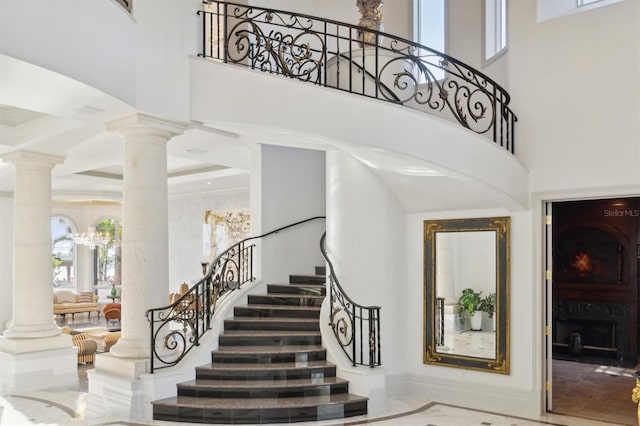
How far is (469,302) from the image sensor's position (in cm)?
691

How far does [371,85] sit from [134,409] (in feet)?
14.4

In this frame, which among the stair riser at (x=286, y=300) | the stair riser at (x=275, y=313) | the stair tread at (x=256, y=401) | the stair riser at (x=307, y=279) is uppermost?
the stair riser at (x=307, y=279)

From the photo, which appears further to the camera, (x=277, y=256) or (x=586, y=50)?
(x=277, y=256)

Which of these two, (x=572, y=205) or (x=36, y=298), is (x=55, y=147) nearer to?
(x=36, y=298)

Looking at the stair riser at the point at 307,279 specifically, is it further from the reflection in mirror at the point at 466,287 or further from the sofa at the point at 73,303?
the sofa at the point at 73,303

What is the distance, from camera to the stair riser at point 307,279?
8398mm

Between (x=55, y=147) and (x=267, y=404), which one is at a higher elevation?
(x=55, y=147)

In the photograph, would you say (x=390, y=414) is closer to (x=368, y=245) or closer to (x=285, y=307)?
(x=368, y=245)

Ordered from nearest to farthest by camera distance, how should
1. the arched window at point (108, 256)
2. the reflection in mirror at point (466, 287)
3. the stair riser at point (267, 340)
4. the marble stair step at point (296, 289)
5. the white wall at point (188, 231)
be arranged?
the reflection in mirror at point (466, 287), the stair riser at point (267, 340), the marble stair step at point (296, 289), the white wall at point (188, 231), the arched window at point (108, 256)

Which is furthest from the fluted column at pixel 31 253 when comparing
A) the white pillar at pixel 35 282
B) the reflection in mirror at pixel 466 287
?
the reflection in mirror at pixel 466 287

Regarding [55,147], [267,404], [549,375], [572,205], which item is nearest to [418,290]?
[549,375]

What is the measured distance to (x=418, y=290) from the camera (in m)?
7.30

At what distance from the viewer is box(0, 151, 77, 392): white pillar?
7.65 m

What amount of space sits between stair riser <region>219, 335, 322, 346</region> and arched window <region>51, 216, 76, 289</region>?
44.2 feet
